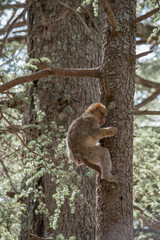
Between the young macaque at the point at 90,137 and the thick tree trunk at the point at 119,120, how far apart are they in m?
0.10

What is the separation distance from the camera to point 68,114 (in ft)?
19.7

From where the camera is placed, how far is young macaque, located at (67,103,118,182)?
3.57m

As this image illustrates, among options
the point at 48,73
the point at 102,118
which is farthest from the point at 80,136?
the point at 48,73

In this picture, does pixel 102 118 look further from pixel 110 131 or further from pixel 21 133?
pixel 21 133

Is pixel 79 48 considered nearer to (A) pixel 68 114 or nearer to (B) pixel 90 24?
(B) pixel 90 24

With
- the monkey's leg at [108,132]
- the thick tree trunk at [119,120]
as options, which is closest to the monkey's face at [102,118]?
the thick tree trunk at [119,120]

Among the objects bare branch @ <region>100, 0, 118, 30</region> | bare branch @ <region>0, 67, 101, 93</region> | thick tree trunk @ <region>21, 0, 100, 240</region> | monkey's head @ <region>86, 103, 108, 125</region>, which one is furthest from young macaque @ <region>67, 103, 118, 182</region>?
thick tree trunk @ <region>21, 0, 100, 240</region>

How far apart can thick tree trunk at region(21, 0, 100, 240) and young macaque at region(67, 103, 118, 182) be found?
1471 mm

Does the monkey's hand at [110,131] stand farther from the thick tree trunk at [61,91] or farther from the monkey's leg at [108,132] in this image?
the thick tree trunk at [61,91]

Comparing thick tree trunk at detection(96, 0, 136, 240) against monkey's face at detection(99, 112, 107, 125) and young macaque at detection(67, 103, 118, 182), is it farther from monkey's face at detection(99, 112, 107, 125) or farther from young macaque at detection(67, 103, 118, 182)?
monkey's face at detection(99, 112, 107, 125)

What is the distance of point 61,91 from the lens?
242 inches

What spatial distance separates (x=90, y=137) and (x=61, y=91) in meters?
2.45

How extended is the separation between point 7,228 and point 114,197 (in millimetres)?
1909

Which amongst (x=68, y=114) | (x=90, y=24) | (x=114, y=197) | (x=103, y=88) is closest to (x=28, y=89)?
(x=68, y=114)
